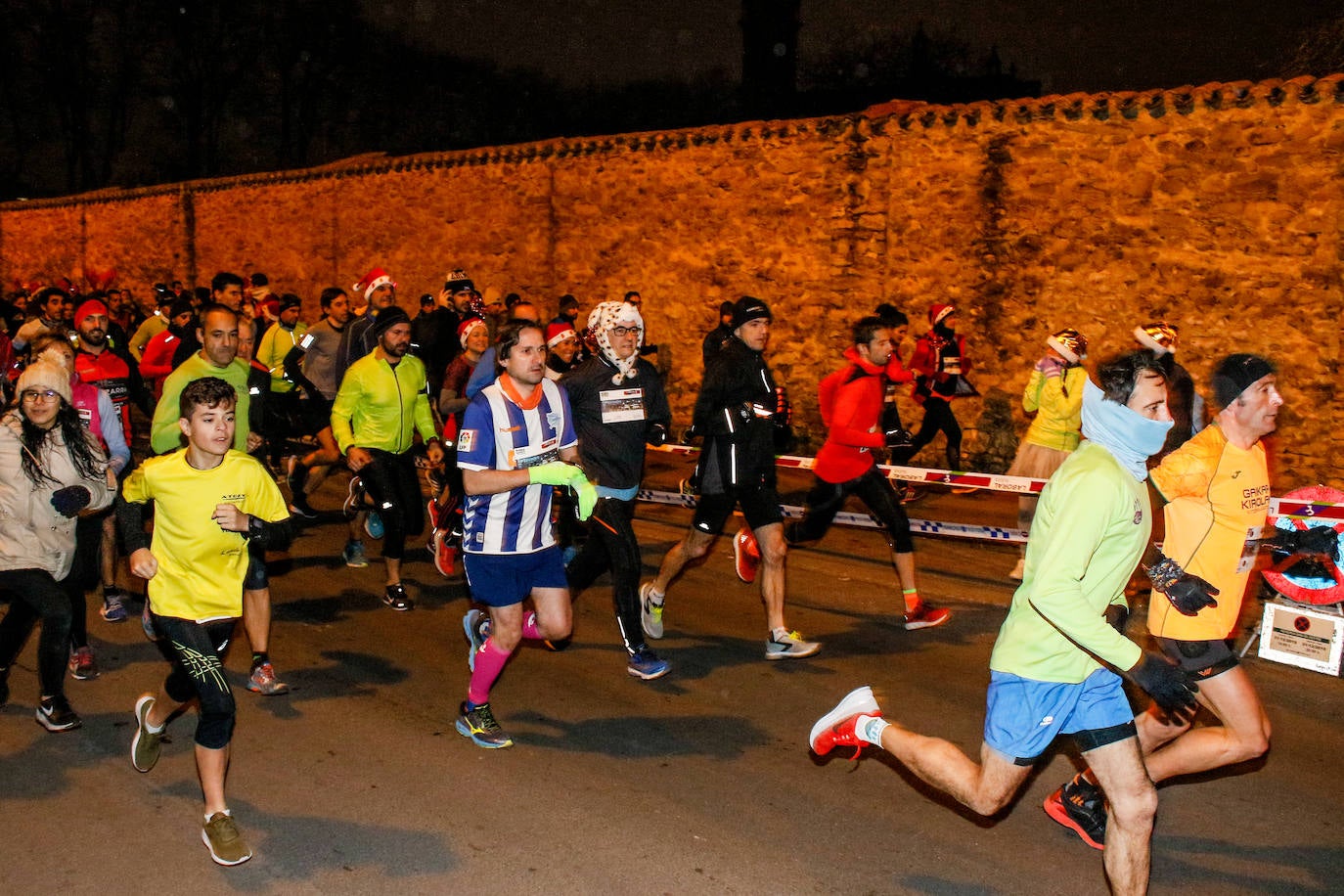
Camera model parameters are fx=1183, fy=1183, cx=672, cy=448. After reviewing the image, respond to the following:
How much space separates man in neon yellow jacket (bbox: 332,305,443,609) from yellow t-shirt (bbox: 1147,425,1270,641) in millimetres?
4615

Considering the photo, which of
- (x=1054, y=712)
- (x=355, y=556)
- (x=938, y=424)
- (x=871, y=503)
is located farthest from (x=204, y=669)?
(x=938, y=424)

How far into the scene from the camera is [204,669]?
4500mm

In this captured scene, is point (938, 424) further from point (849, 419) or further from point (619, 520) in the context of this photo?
point (619, 520)

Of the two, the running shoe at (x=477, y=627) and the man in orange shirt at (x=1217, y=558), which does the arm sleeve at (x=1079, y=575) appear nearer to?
the man in orange shirt at (x=1217, y=558)

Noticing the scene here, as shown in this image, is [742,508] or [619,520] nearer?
[619,520]

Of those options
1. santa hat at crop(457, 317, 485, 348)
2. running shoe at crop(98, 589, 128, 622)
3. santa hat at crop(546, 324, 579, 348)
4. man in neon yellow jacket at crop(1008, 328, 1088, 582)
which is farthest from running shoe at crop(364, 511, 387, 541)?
man in neon yellow jacket at crop(1008, 328, 1088, 582)

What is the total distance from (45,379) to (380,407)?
2329mm

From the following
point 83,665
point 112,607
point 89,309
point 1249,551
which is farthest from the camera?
point 89,309

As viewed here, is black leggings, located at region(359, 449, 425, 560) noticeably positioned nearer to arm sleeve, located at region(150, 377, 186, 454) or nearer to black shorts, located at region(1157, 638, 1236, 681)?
arm sleeve, located at region(150, 377, 186, 454)

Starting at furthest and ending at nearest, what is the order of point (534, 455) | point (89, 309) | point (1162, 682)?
point (89, 309) → point (534, 455) → point (1162, 682)

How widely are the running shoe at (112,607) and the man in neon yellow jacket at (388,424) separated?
174 cm

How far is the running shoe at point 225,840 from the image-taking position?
14.4 ft

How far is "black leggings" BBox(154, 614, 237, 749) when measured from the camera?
4453 millimetres

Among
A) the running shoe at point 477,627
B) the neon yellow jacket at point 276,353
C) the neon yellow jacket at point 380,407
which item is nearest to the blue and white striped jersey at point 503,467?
the running shoe at point 477,627
